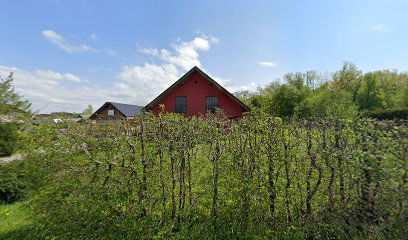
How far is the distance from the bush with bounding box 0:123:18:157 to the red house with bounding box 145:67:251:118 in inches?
388

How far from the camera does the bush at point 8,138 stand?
5.79m

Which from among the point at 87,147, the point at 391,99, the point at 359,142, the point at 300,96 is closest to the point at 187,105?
the point at 87,147

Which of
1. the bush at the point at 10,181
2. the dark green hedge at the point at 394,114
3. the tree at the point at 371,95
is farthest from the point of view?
the tree at the point at 371,95

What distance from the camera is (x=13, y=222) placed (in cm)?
372

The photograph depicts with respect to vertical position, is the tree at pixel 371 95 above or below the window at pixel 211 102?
above

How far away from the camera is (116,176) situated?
2.77 metres

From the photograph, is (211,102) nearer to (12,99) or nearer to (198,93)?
(198,93)

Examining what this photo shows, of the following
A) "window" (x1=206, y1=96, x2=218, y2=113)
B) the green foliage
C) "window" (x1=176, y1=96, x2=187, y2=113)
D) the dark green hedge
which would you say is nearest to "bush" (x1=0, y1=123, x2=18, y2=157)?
the green foliage

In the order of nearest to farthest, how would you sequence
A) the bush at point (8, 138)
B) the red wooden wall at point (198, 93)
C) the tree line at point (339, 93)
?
1. the bush at point (8, 138)
2. the red wooden wall at point (198, 93)
3. the tree line at point (339, 93)

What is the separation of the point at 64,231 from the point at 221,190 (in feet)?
8.21

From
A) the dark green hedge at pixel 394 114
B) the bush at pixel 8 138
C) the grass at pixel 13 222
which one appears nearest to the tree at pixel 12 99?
the bush at pixel 8 138

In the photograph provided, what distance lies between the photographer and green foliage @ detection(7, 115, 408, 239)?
2.36 metres

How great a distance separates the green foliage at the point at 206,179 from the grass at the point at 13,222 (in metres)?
0.67

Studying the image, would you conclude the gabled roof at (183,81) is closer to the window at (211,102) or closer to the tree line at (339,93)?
the window at (211,102)
